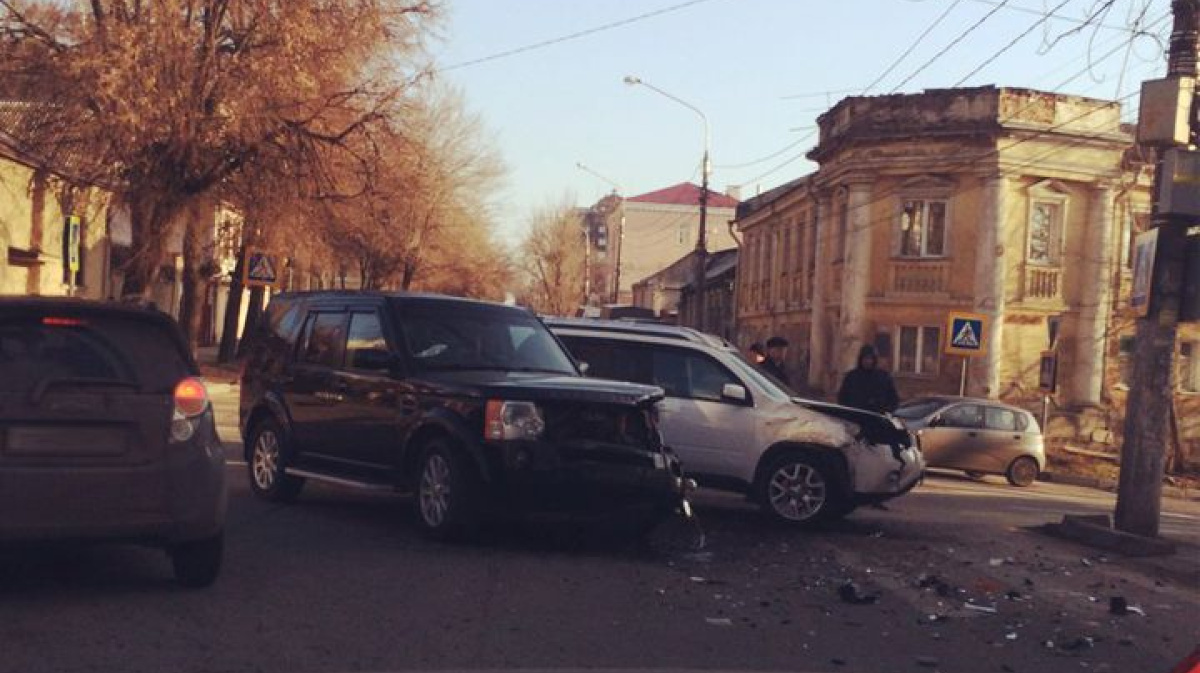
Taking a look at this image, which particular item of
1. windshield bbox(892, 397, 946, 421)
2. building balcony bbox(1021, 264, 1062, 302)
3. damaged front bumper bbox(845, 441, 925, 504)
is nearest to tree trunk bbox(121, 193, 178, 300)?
windshield bbox(892, 397, 946, 421)

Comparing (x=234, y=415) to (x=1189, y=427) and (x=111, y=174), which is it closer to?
(x=111, y=174)

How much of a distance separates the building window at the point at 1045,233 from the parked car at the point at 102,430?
29.5m

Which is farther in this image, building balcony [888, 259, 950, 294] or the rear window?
building balcony [888, 259, 950, 294]

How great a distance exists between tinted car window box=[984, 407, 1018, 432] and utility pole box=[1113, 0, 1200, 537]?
35.2 feet

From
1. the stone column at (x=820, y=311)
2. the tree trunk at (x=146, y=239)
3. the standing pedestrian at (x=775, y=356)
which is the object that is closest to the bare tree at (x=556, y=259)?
the stone column at (x=820, y=311)

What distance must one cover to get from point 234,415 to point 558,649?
634 inches

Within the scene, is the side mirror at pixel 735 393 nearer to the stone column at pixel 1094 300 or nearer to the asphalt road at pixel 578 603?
the asphalt road at pixel 578 603

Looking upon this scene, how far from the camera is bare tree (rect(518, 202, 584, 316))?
302 ft

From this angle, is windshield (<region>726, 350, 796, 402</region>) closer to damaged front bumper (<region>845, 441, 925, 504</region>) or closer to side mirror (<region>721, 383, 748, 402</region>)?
side mirror (<region>721, 383, 748, 402</region>)

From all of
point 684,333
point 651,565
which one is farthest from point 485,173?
point 651,565

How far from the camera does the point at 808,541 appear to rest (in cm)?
1055

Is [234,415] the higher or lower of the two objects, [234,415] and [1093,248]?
the lower

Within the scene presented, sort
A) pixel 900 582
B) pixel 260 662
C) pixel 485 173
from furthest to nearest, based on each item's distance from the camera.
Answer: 1. pixel 485 173
2. pixel 900 582
3. pixel 260 662

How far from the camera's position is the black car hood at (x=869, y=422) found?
1145 centimetres
